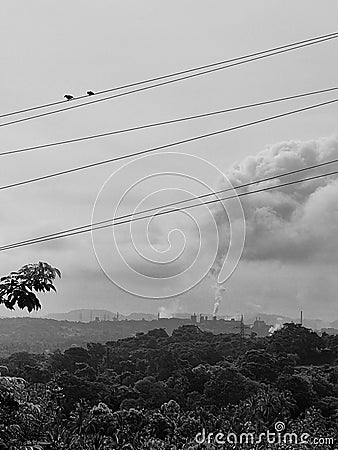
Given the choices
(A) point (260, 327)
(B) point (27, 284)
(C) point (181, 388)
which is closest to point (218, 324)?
(A) point (260, 327)

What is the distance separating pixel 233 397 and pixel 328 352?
751 cm

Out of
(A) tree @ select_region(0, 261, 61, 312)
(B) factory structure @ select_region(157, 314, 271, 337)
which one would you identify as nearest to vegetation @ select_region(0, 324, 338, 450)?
(B) factory structure @ select_region(157, 314, 271, 337)

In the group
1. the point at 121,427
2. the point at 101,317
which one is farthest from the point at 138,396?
the point at 101,317

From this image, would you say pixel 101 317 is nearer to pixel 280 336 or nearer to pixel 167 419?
pixel 280 336

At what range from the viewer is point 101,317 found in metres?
60.5

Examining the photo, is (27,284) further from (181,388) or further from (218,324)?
(218,324)

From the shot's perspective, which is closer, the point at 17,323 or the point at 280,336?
the point at 280,336

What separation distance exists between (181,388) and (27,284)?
62.0ft

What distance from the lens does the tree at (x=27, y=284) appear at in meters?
3.90

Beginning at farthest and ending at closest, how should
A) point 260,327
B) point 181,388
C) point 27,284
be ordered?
point 260,327
point 181,388
point 27,284

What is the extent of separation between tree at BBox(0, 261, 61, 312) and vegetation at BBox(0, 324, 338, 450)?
337 inches

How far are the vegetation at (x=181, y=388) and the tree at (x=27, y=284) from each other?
8.55 metres

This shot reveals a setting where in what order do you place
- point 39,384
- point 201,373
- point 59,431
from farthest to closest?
point 201,373
point 39,384
point 59,431

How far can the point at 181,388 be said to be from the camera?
2222cm
